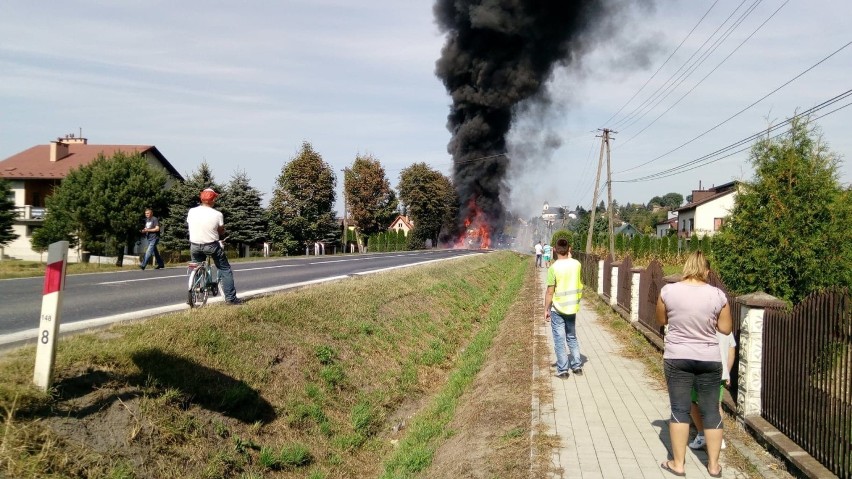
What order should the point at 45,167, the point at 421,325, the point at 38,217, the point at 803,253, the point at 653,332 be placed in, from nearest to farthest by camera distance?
the point at 803,253
the point at 653,332
the point at 421,325
the point at 38,217
the point at 45,167

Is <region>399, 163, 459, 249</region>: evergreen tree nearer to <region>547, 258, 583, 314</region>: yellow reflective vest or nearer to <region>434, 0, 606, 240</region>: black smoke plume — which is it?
<region>434, 0, 606, 240</region>: black smoke plume

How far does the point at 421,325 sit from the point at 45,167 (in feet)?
158

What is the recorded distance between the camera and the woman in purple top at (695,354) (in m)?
4.77

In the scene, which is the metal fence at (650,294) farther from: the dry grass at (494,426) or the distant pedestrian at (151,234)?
the distant pedestrian at (151,234)

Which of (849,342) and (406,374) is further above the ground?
(849,342)

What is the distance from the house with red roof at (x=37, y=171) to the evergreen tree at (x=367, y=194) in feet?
80.1

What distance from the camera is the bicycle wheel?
8.57 metres

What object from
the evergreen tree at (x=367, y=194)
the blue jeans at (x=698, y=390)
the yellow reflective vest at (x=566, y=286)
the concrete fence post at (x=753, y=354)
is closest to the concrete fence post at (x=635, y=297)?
the yellow reflective vest at (x=566, y=286)

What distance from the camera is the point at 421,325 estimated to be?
542 inches

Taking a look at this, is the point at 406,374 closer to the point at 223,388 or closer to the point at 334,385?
the point at 334,385

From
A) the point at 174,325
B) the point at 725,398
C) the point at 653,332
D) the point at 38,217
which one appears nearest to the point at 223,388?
the point at 174,325

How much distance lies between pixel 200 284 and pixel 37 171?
5012cm

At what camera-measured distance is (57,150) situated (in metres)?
51.6

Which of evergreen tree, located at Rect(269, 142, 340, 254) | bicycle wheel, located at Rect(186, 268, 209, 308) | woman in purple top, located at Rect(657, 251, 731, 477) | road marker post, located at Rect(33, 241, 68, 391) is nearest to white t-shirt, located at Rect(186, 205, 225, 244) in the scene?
bicycle wheel, located at Rect(186, 268, 209, 308)
